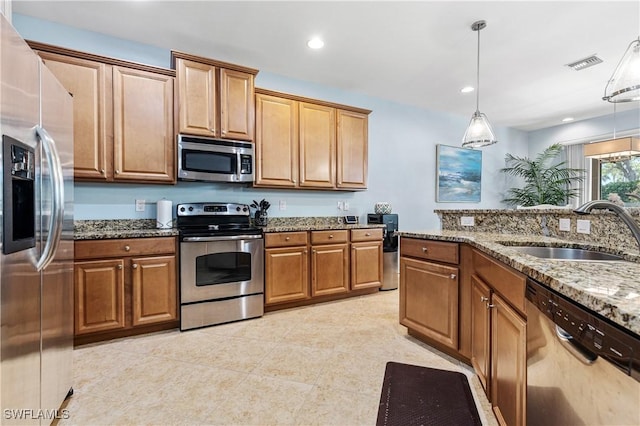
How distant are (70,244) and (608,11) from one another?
13.9ft

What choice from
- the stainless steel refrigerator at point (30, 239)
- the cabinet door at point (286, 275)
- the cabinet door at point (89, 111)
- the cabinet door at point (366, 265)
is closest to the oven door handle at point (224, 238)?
the cabinet door at point (286, 275)

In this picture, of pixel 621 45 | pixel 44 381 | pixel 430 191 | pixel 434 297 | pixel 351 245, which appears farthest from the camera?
pixel 430 191

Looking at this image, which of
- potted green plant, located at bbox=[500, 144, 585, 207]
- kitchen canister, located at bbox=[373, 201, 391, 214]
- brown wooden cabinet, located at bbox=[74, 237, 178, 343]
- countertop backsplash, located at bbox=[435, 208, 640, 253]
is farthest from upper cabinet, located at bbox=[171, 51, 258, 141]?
potted green plant, located at bbox=[500, 144, 585, 207]

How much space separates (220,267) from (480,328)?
2173mm

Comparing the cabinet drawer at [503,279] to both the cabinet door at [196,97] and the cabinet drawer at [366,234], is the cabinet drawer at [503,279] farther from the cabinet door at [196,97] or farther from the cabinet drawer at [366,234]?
the cabinet door at [196,97]

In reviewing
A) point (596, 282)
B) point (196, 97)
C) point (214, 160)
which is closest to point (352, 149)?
point (214, 160)

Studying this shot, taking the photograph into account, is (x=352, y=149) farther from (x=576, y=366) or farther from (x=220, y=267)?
(x=576, y=366)

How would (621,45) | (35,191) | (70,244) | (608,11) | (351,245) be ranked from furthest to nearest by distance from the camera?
1. (351,245)
2. (621,45)
3. (608,11)
4. (70,244)
5. (35,191)

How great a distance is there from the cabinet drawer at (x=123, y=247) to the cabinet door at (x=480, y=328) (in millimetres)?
2374

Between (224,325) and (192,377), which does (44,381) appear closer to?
(192,377)

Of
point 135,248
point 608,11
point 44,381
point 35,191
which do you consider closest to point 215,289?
point 135,248

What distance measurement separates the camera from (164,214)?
2.96 m

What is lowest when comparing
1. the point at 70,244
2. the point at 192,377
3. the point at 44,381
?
the point at 192,377

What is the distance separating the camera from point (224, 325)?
2883 millimetres
